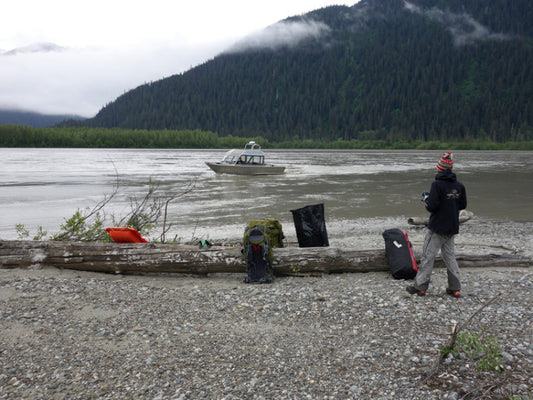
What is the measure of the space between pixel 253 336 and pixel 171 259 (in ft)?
8.65

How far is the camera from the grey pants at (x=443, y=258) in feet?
18.5

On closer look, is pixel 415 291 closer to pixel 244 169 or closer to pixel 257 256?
pixel 257 256

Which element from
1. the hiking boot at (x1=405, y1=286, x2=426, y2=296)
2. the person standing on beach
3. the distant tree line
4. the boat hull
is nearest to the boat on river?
the boat hull

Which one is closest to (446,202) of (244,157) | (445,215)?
(445,215)

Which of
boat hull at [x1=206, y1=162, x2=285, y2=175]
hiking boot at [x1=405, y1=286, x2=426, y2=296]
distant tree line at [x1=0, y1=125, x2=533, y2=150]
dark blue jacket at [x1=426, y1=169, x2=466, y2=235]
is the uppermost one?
distant tree line at [x1=0, y1=125, x2=533, y2=150]

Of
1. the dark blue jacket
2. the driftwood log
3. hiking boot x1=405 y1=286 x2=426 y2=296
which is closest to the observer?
the dark blue jacket

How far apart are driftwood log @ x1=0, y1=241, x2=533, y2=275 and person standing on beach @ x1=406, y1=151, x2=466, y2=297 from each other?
1295mm

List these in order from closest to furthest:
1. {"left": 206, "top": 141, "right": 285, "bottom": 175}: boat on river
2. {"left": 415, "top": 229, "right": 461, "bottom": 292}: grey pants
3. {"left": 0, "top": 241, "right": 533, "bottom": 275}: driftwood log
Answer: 1. {"left": 415, "top": 229, "right": 461, "bottom": 292}: grey pants
2. {"left": 0, "top": 241, "right": 533, "bottom": 275}: driftwood log
3. {"left": 206, "top": 141, "right": 285, "bottom": 175}: boat on river

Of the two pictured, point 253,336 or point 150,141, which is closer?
point 253,336

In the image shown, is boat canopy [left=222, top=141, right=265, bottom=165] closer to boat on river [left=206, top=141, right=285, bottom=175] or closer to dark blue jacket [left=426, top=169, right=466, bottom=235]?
boat on river [left=206, top=141, right=285, bottom=175]

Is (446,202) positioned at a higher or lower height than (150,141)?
lower

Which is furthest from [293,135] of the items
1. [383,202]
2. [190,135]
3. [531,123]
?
[383,202]

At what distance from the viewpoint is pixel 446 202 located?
543cm

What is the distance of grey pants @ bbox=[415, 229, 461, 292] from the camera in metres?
5.63
